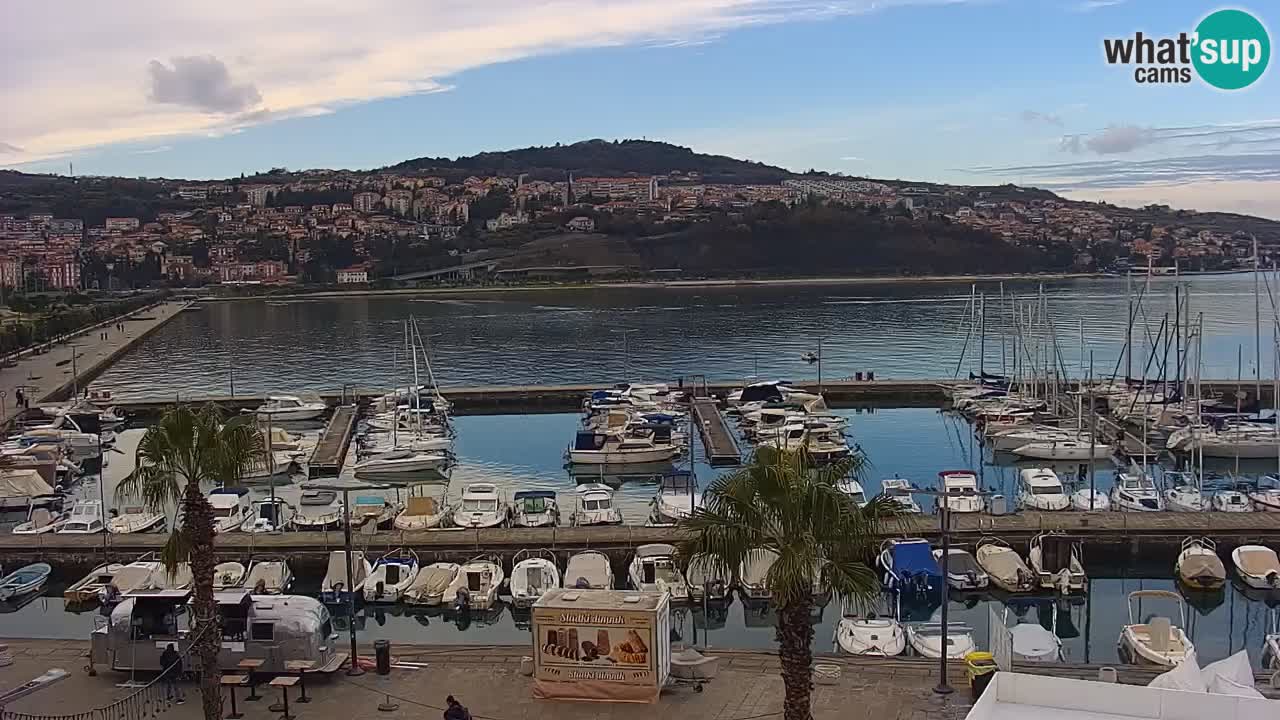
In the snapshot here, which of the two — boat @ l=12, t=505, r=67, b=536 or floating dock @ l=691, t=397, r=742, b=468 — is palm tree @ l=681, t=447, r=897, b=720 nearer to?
boat @ l=12, t=505, r=67, b=536

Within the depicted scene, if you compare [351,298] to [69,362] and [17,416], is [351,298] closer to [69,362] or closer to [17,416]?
[69,362]

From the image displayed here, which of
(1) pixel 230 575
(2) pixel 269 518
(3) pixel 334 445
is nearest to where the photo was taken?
(1) pixel 230 575

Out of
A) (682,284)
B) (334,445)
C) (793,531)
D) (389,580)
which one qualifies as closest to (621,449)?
(334,445)

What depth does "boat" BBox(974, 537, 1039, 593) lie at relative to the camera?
17.8m

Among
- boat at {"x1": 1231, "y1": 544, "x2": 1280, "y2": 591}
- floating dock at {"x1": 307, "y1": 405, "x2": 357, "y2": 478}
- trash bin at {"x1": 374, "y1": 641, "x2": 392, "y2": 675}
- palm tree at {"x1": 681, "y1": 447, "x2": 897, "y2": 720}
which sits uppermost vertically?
palm tree at {"x1": 681, "y1": 447, "x2": 897, "y2": 720}

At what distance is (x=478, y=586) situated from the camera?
1747cm

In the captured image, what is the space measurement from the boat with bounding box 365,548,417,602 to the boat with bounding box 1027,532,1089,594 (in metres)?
9.86

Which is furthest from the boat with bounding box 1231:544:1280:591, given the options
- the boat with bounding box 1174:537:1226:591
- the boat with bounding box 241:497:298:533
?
the boat with bounding box 241:497:298:533

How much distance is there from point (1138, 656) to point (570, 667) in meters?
7.66

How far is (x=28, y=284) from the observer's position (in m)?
125

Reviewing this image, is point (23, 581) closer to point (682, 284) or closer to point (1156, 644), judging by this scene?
point (1156, 644)

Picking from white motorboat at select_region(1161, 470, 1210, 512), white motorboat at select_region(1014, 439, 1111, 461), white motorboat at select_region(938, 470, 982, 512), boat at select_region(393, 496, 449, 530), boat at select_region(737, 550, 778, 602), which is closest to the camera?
boat at select_region(737, 550, 778, 602)

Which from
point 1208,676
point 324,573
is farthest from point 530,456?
point 1208,676

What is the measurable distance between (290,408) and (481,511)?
19.0 metres
